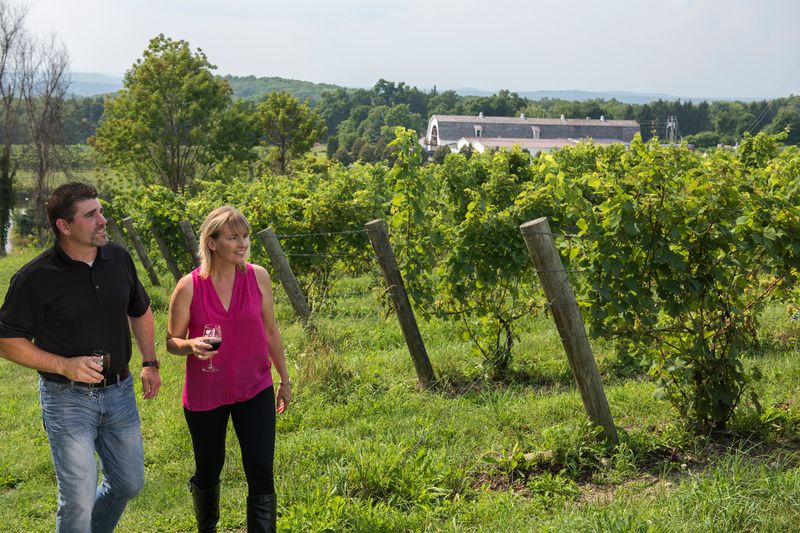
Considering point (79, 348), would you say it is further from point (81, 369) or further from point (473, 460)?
point (473, 460)

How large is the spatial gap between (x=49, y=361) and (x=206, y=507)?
1139 mm

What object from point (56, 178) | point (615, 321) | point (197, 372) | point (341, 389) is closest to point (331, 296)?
point (341, 389)

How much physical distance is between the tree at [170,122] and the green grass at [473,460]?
3698cm

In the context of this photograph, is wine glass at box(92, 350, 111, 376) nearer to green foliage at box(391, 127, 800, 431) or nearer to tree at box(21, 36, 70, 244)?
green foliage at box(391, 127, 800, 431)

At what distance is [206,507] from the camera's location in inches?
154

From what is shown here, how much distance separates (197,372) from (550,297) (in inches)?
80.2

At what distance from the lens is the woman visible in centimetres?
369

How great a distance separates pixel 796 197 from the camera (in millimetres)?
4973

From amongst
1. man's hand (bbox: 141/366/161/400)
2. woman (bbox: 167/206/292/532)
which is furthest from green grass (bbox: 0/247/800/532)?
man's hand (bbox: 141/366/161/400)

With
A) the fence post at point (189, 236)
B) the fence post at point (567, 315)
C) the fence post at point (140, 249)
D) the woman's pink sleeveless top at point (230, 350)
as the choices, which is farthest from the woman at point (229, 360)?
the fence post at point (140, 249)

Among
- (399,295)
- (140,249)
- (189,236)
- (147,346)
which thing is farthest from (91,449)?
(140,249)

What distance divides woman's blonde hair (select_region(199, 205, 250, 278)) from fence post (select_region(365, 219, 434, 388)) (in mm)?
2475

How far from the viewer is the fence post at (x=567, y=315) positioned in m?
4.46

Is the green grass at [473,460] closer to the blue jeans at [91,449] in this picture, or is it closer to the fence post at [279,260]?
the blue jeans at [91,449]
